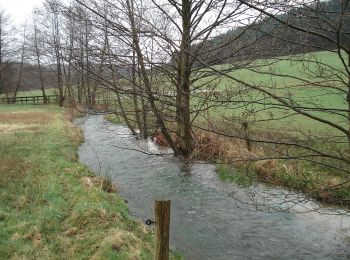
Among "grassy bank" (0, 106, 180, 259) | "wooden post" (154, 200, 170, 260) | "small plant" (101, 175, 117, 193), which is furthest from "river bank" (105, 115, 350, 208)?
"wooden post" (154, 200, 170, 260)

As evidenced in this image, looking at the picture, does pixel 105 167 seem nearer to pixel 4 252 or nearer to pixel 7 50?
pixel 4 252

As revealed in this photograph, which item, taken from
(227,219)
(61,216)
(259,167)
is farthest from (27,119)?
(227,219)

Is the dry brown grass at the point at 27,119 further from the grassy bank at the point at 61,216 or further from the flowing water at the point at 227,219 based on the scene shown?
the flowing water at the point at 227,219

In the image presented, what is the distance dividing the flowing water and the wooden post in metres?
1.23

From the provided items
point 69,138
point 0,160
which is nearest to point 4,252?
point 0,160

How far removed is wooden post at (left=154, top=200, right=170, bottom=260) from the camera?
4543 mm

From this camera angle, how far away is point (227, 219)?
9266 mm

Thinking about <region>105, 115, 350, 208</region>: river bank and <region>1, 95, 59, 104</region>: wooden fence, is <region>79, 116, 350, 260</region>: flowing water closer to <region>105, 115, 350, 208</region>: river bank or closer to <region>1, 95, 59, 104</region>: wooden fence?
<region>105, 115, 350, 208</region>: river bank

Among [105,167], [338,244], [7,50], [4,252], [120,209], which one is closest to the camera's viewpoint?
[4,252]

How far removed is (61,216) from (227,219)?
368 cm

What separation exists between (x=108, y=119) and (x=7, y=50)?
107ft

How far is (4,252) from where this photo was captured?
6.60 m

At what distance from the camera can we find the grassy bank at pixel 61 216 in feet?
22.2

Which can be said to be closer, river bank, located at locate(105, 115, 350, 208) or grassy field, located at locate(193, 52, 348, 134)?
grassy field, located at locate(193, 52, 348, 134)
